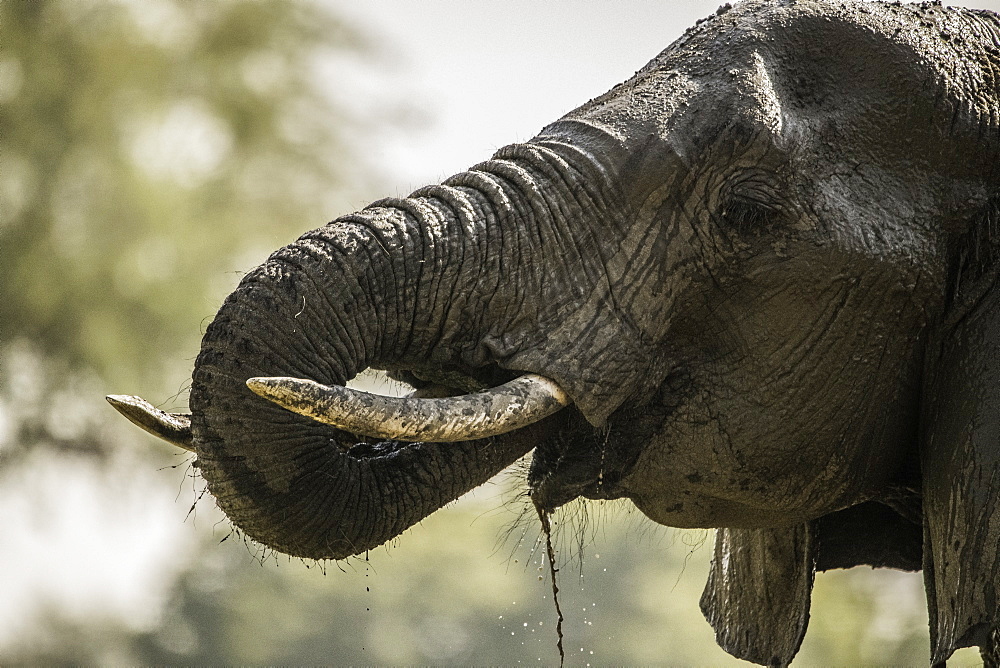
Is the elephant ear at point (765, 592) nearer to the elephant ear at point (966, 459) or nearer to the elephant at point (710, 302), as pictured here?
the elephant at point (710, 302)

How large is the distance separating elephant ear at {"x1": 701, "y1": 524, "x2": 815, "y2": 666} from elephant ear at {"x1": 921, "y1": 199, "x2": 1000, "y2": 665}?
2.81 feet

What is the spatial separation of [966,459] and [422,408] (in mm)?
1305

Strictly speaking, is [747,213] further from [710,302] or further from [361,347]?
[361,347]

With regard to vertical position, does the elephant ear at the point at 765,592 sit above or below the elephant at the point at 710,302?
below

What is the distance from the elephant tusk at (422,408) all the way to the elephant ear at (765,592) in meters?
1.49

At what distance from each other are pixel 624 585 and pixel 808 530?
904 cm

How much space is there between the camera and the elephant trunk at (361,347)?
2.51 m

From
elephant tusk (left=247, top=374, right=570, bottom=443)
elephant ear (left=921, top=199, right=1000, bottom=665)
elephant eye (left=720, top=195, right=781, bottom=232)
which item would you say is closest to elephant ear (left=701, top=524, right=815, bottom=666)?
elephant ear (left=921, top=199, right=1000, bottom=665)

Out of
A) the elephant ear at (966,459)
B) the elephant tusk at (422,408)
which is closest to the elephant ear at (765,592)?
the elephant ear at (966,459)

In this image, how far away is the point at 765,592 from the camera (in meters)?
4.00

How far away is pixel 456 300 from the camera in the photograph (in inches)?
108

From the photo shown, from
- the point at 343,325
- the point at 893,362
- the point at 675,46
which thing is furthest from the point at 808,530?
the point at 343,325

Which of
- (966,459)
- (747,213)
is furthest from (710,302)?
(966,459)

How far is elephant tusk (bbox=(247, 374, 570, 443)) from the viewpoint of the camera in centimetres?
227
